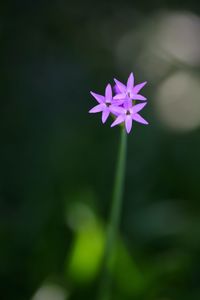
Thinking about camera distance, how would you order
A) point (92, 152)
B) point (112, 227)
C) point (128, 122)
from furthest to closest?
point (92, 152), point (112, 227), point (128, 122)

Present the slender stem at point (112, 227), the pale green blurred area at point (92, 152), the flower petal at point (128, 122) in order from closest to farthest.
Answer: the flower petal at point (128, 122)
the slender stem at point (112, 227)
the pale green blurred area at point (92, 152)

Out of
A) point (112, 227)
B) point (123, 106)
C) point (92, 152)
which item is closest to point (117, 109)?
point (123, 106)

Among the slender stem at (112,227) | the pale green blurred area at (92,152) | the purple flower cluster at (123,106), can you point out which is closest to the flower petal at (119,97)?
the purple flower cluster at (123,106)

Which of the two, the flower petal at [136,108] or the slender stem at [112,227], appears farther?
the slender stem at [112,227]

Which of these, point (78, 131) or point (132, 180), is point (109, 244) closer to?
point (132, 180)

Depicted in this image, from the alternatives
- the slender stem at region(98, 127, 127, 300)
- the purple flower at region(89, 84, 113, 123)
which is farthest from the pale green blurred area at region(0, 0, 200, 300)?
the purple flower at region(89, 84, 113, 123)

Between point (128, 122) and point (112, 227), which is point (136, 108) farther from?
point (112, 227)

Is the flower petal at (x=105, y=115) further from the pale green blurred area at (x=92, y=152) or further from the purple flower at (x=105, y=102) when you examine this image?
the pale green blurred area at (x=92, y=152)

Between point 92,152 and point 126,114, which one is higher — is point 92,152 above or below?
above

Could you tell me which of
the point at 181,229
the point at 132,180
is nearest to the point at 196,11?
the point at 132,180
